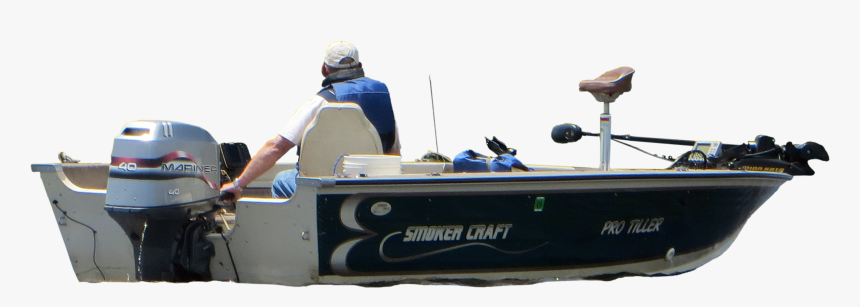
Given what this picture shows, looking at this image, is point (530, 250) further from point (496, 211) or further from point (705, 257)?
point (705, 257)

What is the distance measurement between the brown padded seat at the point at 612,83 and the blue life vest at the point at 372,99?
1.17 meters


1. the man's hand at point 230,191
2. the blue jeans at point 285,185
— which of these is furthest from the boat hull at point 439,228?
the blue jeans at point 285,185

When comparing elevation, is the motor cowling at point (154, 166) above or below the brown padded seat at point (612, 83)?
below

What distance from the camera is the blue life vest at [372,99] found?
19.7ft

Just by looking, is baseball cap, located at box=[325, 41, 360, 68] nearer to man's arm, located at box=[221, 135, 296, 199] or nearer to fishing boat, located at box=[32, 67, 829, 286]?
fishing boat, located at box=[32, 67, 829, 286]

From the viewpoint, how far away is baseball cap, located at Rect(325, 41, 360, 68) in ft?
20.2

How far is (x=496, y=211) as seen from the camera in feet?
18.0

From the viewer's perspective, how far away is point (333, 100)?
19.5 feet

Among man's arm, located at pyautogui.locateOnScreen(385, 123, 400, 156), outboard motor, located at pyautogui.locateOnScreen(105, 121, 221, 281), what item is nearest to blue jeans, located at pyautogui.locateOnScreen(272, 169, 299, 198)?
outboard motor, located at pyautogui.locateOnScreen(105, 121, 221, 281)

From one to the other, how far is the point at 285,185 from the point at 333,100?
57 centimetres

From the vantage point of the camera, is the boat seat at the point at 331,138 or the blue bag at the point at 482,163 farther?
the blue bag at the point at 482,163

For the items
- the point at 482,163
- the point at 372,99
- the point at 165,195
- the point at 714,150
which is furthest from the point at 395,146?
the point at 714,150

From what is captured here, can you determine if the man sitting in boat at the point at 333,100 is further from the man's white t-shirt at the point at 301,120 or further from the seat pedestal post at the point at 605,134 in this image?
the seat pedestal post at the point at 605,134

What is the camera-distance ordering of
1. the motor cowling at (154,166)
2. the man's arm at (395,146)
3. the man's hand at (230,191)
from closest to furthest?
the motor cowling at (154,166)
the man's hand at (230,191)
the man's arm at (395,146)
